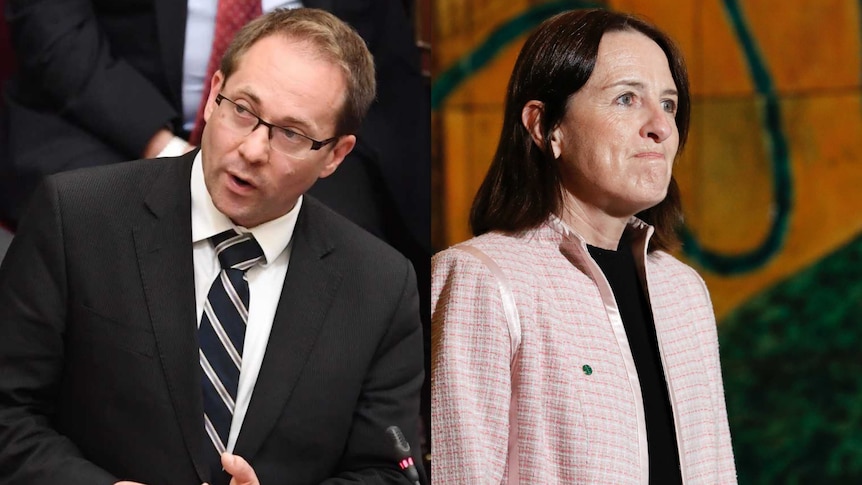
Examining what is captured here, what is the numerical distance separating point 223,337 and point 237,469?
21cm

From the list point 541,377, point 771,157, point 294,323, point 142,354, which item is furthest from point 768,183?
point 142,354

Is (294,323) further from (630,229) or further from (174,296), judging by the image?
(630,229)

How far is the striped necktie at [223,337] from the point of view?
166 centimetres

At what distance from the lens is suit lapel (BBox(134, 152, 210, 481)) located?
162cm

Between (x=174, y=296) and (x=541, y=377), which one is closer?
(x=174, y=296)

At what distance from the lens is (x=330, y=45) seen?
1.70m

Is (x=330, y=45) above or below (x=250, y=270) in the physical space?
above

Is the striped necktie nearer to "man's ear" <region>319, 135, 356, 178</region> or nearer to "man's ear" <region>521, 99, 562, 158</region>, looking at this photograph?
"man's ear" <region>319, 135, 356, 178</region>

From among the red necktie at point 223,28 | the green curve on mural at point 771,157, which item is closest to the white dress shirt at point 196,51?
the red necktie at point 223,28

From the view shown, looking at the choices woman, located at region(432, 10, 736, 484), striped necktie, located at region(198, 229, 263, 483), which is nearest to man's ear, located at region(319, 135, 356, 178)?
striped necktie, located at region(198, 229, 263, 483)

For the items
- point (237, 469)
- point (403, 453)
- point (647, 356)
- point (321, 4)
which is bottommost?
point (237, 469)

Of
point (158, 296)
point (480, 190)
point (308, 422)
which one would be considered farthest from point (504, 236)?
point (158, 296)

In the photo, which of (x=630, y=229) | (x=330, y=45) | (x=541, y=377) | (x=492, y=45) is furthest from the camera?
(x=492, y=45)

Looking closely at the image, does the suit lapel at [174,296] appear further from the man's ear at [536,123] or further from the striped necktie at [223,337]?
the man's ear at [536,123]
